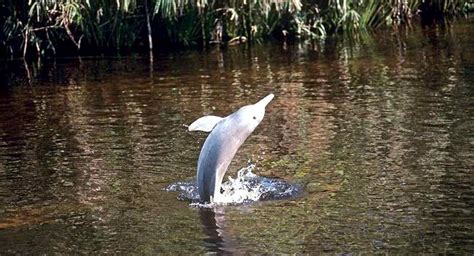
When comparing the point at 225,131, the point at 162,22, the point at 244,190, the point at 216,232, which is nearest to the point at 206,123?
the point at 225,131

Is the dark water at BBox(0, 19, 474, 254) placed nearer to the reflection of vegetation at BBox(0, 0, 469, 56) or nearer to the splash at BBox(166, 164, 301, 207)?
the splash at BBox(166, 164, 301, 207)

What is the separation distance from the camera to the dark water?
A: 751 centimetres

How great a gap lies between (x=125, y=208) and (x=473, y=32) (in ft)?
42.4

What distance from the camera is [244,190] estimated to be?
8.61 m

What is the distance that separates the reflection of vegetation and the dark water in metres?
2.20

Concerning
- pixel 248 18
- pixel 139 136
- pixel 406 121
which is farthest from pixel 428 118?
pixel 248 18

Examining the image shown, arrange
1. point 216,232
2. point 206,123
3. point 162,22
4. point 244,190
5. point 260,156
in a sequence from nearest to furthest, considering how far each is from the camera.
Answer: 1. point 216,232
2. point 206,123
3. point 244,190
4. point 260,156
5. point 162,22

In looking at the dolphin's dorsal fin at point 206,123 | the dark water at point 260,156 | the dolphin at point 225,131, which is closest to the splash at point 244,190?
the dark water at point 260,156

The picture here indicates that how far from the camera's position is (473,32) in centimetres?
1981

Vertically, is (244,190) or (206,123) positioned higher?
(206,123)

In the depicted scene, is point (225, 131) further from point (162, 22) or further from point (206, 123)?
point (162, 22)

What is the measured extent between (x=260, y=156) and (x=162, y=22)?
37.0 feet

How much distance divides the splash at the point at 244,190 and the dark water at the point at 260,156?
126 millimetres

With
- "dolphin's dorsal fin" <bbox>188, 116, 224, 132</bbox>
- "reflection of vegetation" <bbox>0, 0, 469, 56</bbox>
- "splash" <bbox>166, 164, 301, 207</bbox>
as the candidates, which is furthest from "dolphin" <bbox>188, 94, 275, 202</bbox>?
"reflection of vegetation" <bbox>0, 0, 469, 56</bbox>
